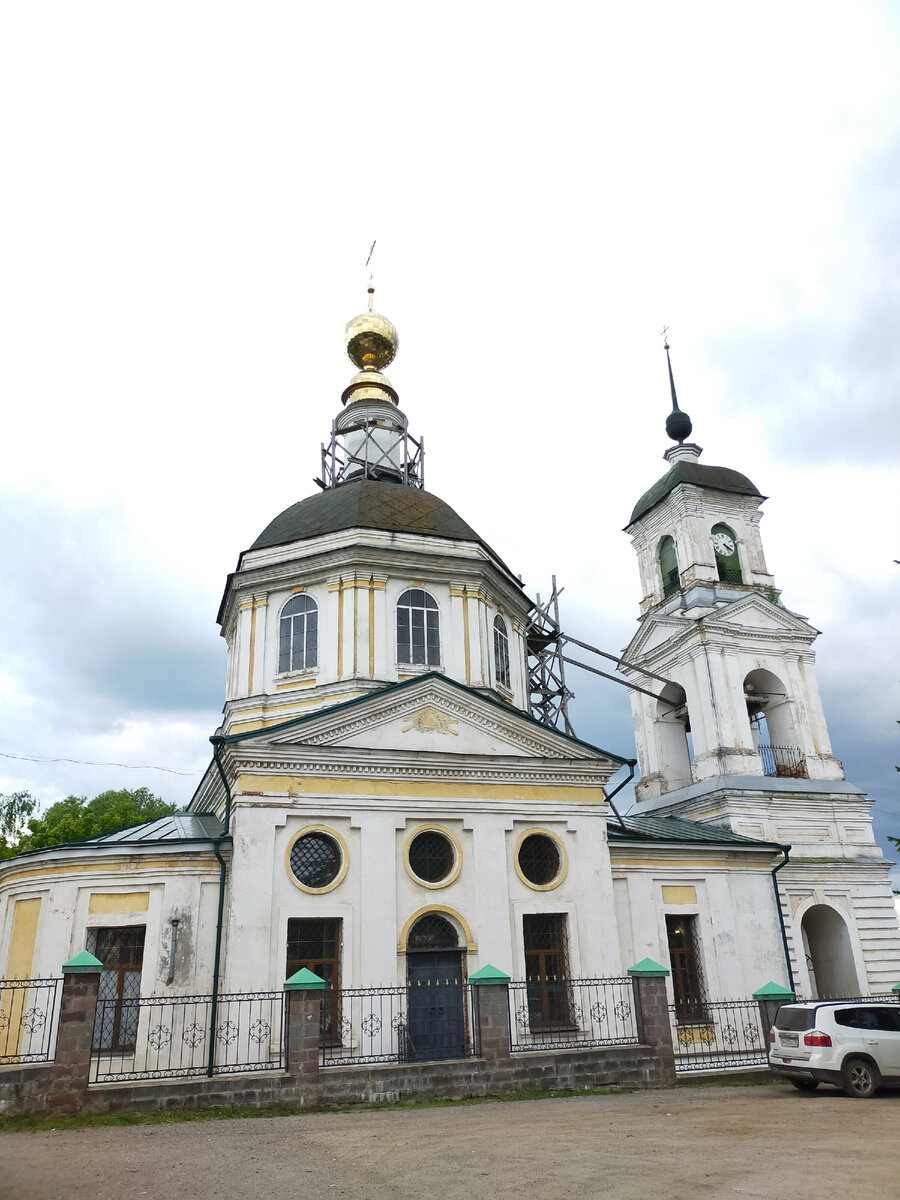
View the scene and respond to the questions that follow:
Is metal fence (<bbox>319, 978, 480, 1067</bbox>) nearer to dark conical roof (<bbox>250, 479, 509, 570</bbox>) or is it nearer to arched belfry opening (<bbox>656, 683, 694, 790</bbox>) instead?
dark conical roof (<bbox>250, 479, 509, 570</bbox>)

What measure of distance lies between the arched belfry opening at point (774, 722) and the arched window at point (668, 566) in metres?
3.55

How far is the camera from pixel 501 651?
69.2 ft

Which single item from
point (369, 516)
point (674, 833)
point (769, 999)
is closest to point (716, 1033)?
point (769, 999)

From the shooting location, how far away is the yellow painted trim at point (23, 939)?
14945mm

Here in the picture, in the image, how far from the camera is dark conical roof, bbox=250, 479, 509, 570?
67.6ft

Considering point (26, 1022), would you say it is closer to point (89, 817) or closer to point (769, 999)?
point (769, 999)

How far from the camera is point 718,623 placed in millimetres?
24047

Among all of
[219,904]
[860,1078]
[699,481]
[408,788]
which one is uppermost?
[699,481]

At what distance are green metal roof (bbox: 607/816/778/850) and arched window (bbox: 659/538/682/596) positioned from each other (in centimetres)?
725

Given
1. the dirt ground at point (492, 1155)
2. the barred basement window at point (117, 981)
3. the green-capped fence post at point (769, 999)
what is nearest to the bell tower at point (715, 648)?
the green-capped fence post at point (769, 999)

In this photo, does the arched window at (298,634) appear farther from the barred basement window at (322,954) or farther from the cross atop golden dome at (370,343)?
the cross atop golden dome at (370,343)

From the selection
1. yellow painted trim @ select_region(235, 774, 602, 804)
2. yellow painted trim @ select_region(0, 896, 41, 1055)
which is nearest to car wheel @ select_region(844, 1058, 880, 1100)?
yellow painted trim @ select_region(235, 774, 602, 804)

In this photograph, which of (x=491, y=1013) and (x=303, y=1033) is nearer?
(x=303, y=1033)

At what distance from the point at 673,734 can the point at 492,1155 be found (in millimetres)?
19358
